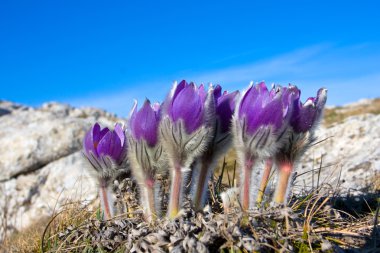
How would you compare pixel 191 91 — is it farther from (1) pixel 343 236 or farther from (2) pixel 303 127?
(1) pixel 343 236

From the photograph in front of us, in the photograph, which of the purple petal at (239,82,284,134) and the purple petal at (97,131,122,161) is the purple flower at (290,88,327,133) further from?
the purple petal at (97,131,122,161)

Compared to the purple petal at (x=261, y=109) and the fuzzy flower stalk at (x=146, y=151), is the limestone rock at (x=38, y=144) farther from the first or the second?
the purple petal at (x=261, y=109)

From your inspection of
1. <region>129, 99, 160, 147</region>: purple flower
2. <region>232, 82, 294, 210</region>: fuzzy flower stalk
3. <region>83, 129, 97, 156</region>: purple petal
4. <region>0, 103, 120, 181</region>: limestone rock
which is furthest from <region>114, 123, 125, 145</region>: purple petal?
<region>0, 103, 120, 181</region>: limestone rock

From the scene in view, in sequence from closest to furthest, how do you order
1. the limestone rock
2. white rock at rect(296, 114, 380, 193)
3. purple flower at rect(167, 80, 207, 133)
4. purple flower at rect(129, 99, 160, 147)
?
purple flower at rect(167, 80, 207, 133) < purple flower at rect(129, 99, 160, 147) < white rock at rect(296, 114, 380, 193) < the limestone rock

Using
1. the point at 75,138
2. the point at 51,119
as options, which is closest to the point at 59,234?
the point at 75,138

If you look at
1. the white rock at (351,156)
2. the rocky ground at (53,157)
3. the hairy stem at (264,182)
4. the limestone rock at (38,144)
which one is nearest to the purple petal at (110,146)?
the hairy stem at (264,182)

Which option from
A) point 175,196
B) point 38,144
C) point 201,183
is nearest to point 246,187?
point 201,183
